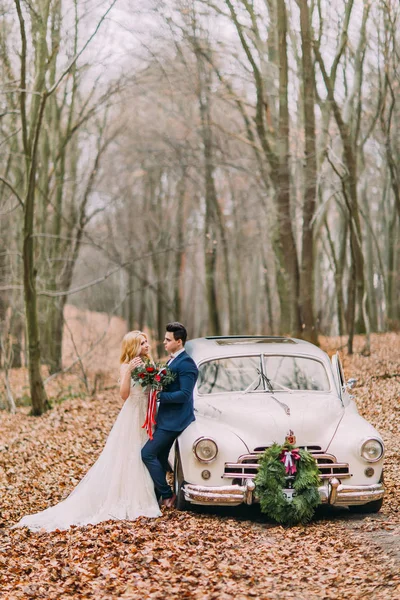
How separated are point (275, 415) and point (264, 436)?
312 mm

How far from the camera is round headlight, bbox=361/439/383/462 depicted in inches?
289

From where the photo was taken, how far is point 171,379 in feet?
25.2

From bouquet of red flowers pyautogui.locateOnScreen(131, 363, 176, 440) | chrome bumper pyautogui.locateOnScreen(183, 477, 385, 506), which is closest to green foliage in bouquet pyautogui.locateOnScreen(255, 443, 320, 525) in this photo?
chrome bumper pyautogui.locateOnScreen(183, 477, 385, 506)

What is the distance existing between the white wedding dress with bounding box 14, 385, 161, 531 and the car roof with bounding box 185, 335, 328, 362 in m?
1.18

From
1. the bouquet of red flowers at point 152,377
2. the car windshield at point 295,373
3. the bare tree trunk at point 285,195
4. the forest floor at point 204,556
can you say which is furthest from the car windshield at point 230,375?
the bare tree trunk at point 285,195

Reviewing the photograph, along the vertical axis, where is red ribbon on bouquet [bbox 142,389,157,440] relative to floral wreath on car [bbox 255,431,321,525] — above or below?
above

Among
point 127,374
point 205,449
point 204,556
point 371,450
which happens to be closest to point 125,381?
point 127,374

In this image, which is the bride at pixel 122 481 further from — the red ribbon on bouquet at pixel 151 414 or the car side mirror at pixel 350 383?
the car side mirror at pixel 350 383

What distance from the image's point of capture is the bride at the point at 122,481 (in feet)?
24.4

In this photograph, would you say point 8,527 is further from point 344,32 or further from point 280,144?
point 344,32

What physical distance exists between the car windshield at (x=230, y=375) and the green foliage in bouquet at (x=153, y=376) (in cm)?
88

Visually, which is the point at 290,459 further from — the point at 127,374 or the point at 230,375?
the point at 127,374

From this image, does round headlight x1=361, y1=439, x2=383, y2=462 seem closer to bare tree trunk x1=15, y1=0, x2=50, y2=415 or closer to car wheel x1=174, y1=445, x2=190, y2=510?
car wheel x1=174, y1=445, x2=190, y2=510

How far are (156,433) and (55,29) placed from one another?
11.7m
